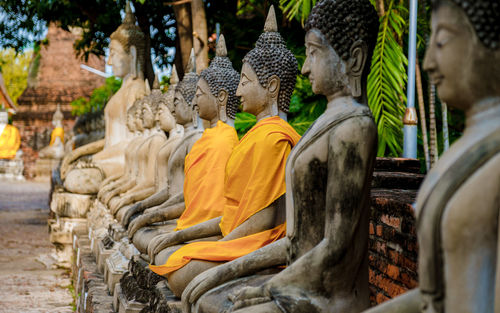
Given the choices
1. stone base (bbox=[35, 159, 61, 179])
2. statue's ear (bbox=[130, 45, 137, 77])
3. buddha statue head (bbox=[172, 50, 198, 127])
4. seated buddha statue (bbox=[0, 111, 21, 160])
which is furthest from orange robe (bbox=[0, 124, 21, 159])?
stone base (bbox=[35, 159, 61, 179])

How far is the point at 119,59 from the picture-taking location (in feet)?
26.3

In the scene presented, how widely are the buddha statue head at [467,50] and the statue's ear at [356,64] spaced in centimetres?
80

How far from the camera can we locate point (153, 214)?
13.4 feet

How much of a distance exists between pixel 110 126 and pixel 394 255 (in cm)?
590

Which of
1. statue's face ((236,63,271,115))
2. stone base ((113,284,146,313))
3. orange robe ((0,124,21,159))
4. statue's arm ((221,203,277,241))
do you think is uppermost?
statue's face ((236,63,271,115))

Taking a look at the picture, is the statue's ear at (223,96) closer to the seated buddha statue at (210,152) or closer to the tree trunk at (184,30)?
the seated buddha statue at (210,152)

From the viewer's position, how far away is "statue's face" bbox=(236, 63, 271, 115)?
9.80ft

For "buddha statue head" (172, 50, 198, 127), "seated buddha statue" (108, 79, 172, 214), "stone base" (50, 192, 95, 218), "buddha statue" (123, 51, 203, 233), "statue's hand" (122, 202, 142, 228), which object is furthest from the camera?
"stone base" (50, 192, 95, 218)

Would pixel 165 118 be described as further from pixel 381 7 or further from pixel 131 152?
pixel 381 7

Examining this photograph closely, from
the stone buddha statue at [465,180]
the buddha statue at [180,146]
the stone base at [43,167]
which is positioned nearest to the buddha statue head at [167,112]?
the buddha statue at [180,146]

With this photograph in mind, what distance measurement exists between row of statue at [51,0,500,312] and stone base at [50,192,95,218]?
129 inches

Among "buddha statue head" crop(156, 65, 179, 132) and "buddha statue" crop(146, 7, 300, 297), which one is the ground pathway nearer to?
"buddha statue head" crop(156, 65, 179, 132)

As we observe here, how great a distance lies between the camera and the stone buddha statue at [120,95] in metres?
7.72

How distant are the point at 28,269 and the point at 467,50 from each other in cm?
718
